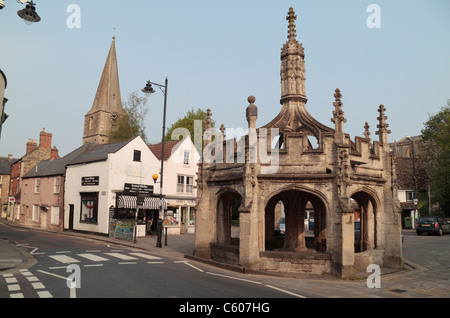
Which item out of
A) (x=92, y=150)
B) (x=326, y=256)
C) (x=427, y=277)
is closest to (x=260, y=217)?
(x=326, y=256)

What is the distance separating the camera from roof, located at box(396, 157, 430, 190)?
155 feet

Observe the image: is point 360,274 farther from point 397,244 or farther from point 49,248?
point 49,248

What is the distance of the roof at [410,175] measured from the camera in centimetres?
4738

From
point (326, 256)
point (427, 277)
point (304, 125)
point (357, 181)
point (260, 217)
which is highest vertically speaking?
point (304, 125)

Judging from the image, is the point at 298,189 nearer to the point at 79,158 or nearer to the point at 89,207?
the point at 89,207

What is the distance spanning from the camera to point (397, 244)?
49.1ft

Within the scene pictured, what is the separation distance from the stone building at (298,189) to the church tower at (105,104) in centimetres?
6541

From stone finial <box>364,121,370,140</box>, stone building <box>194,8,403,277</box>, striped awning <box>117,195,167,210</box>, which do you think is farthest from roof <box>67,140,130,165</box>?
stone finial <box>364,121,370,140</box>

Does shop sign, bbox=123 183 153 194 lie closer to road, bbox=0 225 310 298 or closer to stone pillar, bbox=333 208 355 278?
road, bbox=0 225 310 298

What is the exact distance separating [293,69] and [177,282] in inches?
425

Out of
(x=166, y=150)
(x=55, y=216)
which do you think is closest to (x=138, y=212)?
(x=166, y=150)

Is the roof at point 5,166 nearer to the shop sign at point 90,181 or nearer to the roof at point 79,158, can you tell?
the roof at point 79,158

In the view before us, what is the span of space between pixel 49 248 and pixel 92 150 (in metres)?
15.2

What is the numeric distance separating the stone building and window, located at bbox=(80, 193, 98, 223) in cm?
1510
